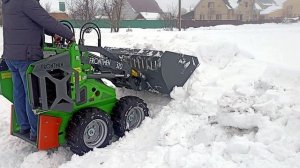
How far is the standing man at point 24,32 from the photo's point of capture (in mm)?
4219

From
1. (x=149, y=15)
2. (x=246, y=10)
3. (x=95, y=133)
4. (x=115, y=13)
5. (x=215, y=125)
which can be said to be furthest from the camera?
(x=246, y=10)


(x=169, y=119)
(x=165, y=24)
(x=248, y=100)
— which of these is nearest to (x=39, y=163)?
(x=169, y=119)

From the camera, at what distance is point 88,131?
468cm

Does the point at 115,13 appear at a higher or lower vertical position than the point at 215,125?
higher

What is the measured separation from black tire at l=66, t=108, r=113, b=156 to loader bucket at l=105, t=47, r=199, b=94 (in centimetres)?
114

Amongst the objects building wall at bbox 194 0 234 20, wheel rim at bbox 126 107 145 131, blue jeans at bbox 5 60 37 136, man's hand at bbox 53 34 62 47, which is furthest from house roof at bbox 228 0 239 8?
blue jeans at bbox 5 60 37 136

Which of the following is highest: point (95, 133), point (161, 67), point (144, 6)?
point (144, 6)

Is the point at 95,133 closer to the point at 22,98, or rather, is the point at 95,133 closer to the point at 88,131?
the point at 88,131

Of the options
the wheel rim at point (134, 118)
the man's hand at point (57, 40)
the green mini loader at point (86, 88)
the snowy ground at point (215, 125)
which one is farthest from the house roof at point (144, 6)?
the man's hand at point (57, 40)

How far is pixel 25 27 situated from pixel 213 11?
197 ft

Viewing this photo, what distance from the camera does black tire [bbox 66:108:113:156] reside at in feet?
14.7

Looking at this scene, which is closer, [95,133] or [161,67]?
[95,133]

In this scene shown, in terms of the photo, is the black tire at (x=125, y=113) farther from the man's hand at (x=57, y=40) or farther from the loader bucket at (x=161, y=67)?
the man's hand at (x=57, y=40)

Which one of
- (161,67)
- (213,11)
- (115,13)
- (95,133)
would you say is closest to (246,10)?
(213,11)
